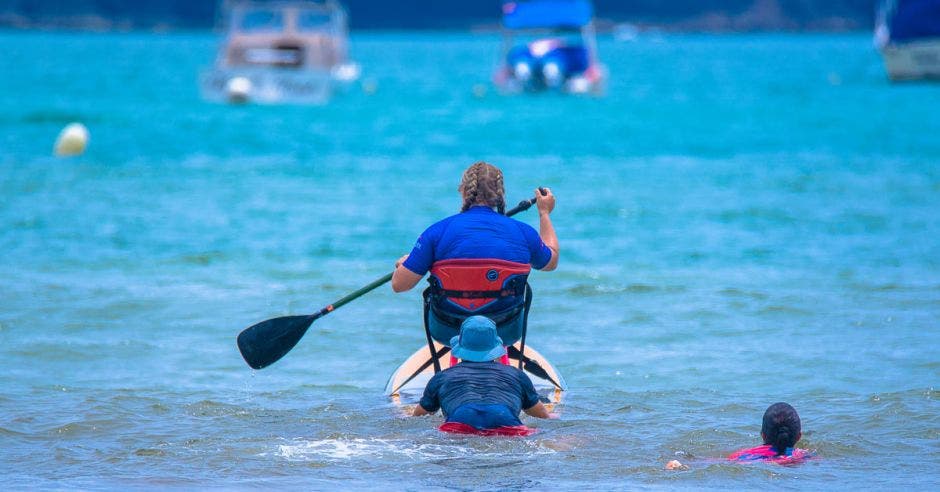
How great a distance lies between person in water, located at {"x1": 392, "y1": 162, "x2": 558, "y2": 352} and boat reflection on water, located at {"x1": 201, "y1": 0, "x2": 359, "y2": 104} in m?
34.5

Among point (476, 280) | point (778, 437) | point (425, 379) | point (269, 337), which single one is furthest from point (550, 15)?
point (778, 437)

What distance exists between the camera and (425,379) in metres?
9.03

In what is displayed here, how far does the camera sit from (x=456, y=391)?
777 cm

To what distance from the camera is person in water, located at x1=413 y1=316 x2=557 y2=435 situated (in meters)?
7.65

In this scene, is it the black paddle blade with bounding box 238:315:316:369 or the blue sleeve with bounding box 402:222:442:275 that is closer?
the blue sleeve with bounding box 402:222:442:275

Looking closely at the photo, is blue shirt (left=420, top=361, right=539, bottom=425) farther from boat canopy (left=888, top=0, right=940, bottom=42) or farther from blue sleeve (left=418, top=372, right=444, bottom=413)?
boat canopy (left=888, top=0, right=940, bottom=42)

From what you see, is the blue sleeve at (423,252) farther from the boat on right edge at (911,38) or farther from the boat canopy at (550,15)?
the boat on right edge at (911,38)

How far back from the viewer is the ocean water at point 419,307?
7945 mm

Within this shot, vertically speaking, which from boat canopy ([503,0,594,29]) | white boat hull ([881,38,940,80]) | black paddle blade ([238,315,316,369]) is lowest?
black paddle blade ([238,315,316,369])

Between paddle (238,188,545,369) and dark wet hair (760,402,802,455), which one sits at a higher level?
paddle (238,188,545,369)

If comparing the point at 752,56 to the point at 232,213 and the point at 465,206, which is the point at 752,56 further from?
the point at 465,206

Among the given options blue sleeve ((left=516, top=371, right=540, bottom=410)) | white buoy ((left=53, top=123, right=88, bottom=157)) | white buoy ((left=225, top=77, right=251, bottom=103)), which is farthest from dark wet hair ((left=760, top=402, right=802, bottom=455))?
white buoy ((left=225, top=77, right=251, bottom=103))

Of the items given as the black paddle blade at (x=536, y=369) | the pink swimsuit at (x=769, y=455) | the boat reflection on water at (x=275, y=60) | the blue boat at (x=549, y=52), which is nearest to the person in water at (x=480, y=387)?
the black paddle blade at (x=536, y=369)

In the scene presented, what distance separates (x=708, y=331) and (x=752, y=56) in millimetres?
104643
